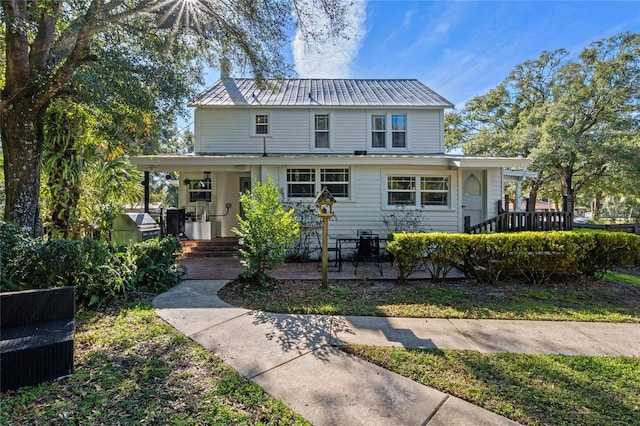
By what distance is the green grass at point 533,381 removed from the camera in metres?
2.38

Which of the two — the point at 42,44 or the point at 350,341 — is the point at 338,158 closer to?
the point at 350,341

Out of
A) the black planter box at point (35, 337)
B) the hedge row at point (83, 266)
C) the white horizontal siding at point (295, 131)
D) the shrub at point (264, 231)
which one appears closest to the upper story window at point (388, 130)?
the white horizontal siding at point (295, 131)

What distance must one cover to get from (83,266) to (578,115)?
2375 centimetres

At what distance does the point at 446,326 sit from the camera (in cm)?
420

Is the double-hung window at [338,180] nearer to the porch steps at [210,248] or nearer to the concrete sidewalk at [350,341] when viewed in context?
the porch steps at [210,248]

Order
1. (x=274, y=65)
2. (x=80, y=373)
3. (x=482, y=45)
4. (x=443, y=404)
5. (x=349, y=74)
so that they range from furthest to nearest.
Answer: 1. (x=349, y=74)
2. (x=482, y=45)
3. (x=274, y=65)
4. (x=80, y=373)
5. (x=443, y=404)

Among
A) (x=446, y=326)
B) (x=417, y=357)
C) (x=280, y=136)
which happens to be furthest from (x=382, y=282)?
(x=280, y=136)

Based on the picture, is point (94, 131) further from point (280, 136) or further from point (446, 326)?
point (446, 326)

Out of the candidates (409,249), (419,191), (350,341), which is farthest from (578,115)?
(350,341)

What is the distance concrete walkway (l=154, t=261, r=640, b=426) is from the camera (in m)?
2.38

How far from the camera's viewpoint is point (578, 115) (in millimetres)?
17141

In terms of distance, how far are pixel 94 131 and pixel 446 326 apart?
8288 mm

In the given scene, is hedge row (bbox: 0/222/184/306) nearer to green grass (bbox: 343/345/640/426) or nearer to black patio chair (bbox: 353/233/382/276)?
green grass (bbox: 343/345/640/426)

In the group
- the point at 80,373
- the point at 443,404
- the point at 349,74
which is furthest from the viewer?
the point at 349,74
